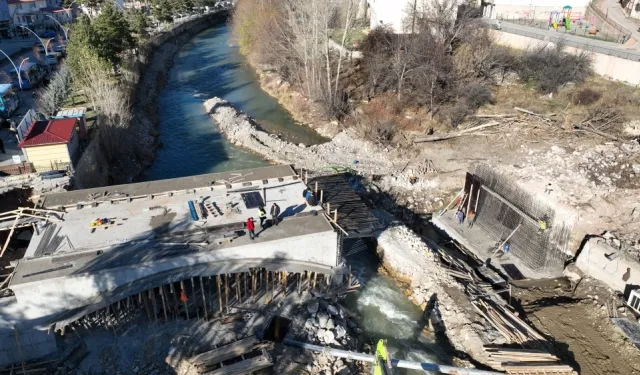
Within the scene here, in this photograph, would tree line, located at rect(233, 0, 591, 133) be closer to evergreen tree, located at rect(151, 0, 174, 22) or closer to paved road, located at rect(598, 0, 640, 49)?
paved road, located at rect(598, 0, 640, 49)

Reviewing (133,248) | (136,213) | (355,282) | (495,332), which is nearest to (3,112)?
(136,213)

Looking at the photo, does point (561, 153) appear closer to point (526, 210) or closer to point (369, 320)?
point (526, 210)

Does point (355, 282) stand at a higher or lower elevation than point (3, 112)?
lower

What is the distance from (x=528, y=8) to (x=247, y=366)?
168 feet

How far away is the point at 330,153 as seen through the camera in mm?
36531

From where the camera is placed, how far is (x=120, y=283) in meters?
17.6

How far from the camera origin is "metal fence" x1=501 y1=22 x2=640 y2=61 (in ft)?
121

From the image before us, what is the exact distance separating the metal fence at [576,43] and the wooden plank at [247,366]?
36.8m

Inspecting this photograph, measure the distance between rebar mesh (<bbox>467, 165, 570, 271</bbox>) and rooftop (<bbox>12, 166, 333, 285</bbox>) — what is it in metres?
11.9

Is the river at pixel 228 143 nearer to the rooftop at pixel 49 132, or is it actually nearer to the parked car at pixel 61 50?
the rooftop at pixel 49 132

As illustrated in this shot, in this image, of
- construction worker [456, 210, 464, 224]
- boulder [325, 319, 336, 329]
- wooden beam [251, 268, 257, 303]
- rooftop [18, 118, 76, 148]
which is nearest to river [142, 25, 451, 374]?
boulder [325, 319, 336, 329]

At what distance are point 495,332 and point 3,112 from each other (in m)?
35.3

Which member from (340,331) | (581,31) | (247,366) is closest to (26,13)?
(247,366)

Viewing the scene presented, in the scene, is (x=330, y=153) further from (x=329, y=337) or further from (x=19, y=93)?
(x=19, y=93)
